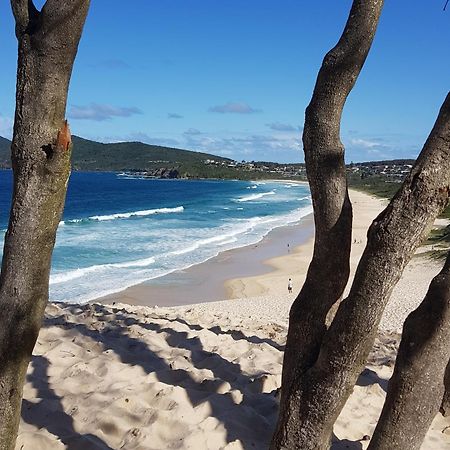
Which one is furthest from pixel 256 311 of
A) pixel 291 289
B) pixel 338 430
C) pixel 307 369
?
pixel 307 369

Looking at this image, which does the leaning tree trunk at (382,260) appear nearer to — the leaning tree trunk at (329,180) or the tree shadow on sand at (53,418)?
the leaning tree trunk at (329,180)

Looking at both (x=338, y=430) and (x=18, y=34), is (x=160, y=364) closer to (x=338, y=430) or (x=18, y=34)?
(x=338, y=430)

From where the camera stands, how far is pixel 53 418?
11.6ft

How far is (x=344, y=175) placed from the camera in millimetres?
2545

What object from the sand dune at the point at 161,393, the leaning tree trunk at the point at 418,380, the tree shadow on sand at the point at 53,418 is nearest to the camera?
the leaning tree trunk at the point at 418,380

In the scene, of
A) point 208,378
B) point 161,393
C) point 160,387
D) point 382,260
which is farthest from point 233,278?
point 382,260

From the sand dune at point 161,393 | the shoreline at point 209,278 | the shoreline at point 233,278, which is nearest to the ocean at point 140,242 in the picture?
the shoreline at point 209,278

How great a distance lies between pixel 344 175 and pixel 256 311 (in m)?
12.3

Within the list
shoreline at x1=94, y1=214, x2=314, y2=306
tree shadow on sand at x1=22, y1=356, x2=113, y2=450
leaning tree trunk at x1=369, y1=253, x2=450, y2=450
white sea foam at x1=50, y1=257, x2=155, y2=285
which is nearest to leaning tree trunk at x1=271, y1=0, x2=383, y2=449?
leaning tree trunk at x1=369, y1=253, x2=450, y2=450

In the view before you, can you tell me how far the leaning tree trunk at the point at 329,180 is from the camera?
8.19ft

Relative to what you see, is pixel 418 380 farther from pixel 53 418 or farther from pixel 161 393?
pixel 53 418

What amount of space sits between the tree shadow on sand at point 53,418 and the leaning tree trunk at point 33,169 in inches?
38.8

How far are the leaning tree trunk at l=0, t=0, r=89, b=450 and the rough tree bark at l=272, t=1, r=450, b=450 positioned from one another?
1.10m

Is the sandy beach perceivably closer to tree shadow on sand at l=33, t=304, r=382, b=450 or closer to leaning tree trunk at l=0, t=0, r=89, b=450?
tree shadow on sand at l=33, t=304, r=382, b=450
